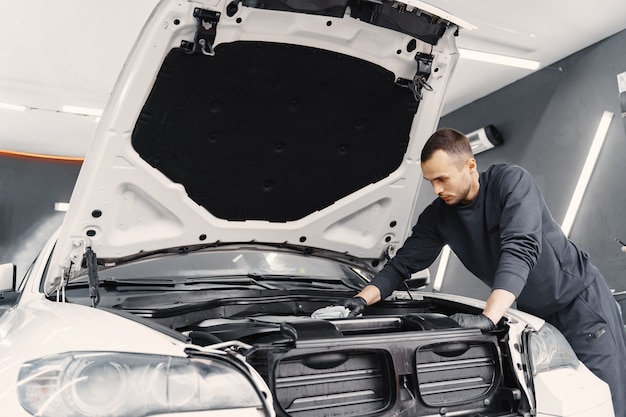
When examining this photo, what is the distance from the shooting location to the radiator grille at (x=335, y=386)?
1.43 meters

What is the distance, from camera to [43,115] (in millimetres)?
8562

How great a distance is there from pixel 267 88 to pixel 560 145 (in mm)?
5626

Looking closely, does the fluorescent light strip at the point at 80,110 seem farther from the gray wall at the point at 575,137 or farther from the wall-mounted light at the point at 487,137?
the gray wall at the point at 575,137

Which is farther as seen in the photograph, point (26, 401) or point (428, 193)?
point (428, 193)

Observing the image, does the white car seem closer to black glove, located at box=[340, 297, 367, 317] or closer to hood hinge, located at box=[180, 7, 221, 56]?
hood hinge, located at box=[180, 7, 221, 56]

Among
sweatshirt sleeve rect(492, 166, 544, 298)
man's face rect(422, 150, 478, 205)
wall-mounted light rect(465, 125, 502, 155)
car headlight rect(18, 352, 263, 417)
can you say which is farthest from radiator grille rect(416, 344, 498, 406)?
wall-mounted light rect(465, 125, 502, 155)

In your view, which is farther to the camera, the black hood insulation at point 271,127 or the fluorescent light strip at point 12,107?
the fluorescent light strip at point 12,107

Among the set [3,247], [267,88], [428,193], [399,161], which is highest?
[267,88]

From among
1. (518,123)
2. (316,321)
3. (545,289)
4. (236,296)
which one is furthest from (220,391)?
(518,123)

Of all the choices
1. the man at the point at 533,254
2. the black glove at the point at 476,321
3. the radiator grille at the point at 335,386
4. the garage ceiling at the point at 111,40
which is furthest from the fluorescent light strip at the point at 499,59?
the radiator grille at the point at 335,386

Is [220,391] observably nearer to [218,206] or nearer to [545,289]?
[218,206]

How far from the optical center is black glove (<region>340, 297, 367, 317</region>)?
218 centimetres

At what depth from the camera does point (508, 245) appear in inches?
80.7

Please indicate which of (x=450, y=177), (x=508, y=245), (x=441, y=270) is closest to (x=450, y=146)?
(x=450, y=177)
